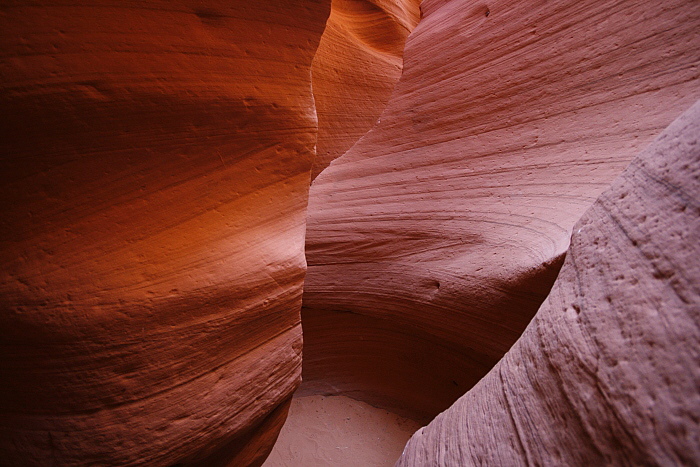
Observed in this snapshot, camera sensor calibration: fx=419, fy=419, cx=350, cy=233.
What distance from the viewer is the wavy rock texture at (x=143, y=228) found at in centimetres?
135

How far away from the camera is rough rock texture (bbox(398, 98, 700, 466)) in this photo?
659 mm

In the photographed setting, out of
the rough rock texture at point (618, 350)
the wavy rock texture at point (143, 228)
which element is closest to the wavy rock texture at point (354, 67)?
the wavy rock texture at point (143, 228)

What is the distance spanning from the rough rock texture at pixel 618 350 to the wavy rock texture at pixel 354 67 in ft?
9.38

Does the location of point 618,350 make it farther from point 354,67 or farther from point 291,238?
point 354,67

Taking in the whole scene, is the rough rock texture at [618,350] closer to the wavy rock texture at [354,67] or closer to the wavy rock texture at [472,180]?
the wavy rock texture at [472,180]

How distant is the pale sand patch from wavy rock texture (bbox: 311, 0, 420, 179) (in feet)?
6.36

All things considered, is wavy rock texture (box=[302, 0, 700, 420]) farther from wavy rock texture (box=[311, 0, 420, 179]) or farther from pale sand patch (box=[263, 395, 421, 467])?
wavy rock texture (box=[311, 0, 420, 179])

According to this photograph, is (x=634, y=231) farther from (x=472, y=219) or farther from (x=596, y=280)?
(x=472, y=219)

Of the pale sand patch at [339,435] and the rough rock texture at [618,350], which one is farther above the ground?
the rough rock texture at [618,350]

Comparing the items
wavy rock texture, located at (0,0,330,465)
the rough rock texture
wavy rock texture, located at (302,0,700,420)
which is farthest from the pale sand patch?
the rough rock texture

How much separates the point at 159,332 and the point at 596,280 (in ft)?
4.47

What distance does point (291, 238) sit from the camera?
1890 mm

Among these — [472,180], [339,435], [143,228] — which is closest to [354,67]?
[472,180]

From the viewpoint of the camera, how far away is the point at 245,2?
165 cm
